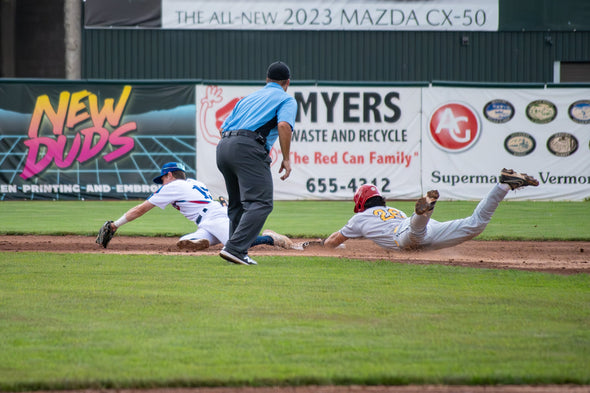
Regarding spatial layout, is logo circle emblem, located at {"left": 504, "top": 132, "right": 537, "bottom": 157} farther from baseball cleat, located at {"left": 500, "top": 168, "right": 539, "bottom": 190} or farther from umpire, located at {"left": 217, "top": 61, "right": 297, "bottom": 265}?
umpire, located at {"left": 217, "top": 61, "right": 297, "bottom": 265}

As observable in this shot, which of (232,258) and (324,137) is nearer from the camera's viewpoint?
(232,258)

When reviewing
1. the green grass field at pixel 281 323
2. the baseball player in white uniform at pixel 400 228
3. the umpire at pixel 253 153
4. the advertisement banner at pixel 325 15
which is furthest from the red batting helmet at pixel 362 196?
the advertisement banner at pixel 325 15

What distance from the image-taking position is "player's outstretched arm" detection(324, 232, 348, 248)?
9.08 m

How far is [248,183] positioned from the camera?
7504 millimetres

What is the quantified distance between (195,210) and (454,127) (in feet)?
37.8

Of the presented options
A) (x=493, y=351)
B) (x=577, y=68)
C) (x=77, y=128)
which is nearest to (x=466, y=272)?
(x=493, y=351)

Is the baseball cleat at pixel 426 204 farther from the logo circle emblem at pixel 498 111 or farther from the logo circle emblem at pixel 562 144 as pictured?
the logo circle emblem at pixel 562 144

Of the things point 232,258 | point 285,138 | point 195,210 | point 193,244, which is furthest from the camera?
point 195,210

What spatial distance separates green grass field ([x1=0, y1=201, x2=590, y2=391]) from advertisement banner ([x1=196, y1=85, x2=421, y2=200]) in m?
11.2

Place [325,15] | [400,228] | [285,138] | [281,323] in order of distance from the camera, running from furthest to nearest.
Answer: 1. [325,15]
2. [400,228]
3. [285,138]
4. [281,323]

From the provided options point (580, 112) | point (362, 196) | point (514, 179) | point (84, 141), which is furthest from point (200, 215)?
point (580, 112)

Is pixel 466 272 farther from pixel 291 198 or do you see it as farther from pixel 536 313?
pixel 291 198

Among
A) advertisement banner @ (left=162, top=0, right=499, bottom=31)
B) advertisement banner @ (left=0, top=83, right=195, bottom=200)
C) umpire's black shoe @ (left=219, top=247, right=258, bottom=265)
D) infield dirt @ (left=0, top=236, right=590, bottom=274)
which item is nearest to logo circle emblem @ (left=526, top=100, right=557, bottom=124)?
advertisement banner @ (left=162, top=0, right=499, bottom=31)

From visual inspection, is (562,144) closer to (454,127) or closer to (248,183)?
(454,127)
